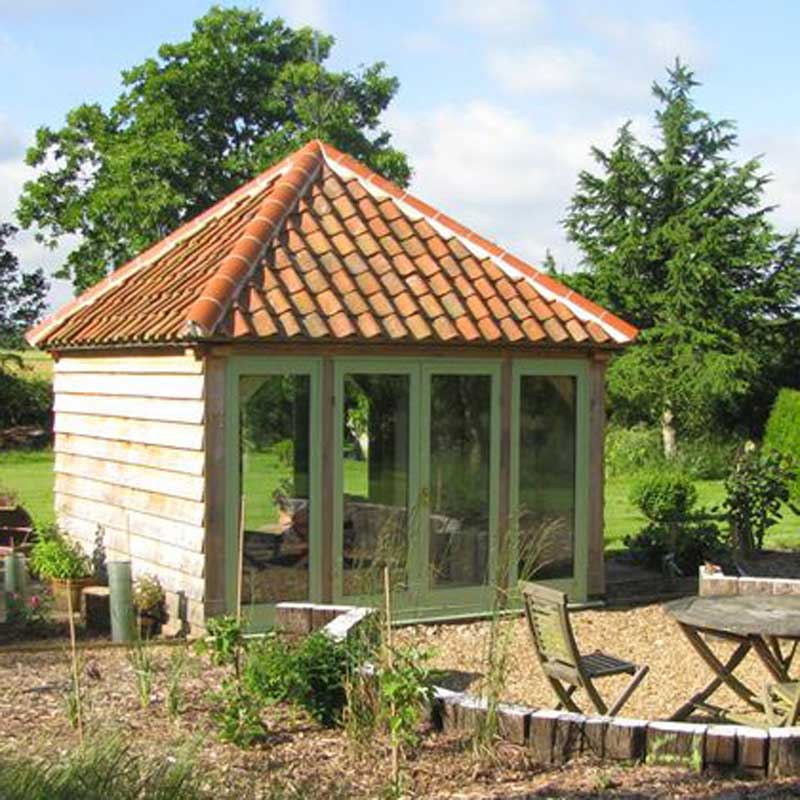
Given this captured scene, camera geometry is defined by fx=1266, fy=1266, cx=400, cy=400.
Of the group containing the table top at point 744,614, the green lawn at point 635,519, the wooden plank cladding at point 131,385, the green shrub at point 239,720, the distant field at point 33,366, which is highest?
the distant field at point 33,366

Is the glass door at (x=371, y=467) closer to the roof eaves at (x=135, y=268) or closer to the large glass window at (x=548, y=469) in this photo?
the large glass window at (x=548, y=469)

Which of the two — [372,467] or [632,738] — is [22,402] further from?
[632,738]

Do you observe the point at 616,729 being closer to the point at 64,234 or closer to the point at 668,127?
the point at 668,127

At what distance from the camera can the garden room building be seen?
1017 cm

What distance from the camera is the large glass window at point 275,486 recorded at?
33.6ft

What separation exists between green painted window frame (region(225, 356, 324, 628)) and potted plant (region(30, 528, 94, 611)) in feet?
6.15

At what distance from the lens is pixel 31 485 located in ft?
80.9

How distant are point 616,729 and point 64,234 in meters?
34.8

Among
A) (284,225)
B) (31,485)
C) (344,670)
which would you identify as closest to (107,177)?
(31,485)

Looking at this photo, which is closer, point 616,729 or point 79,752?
point 79,752

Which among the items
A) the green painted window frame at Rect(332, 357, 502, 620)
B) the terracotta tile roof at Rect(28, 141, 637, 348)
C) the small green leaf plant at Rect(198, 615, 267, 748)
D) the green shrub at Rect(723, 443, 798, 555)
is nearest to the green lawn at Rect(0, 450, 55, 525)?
the terracotta tile roof at Rect(28, 141, 637, 348)

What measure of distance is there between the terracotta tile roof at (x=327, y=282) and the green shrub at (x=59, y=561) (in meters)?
1.94

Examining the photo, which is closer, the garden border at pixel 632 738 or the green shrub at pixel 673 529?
the garden border at pixel 632 738

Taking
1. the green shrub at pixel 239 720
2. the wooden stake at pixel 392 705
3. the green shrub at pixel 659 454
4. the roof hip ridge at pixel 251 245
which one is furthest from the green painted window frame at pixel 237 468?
the green shrub at pixel 659 454
